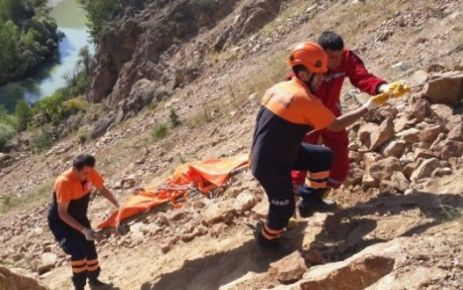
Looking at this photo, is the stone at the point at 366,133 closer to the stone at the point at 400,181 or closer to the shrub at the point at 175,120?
the stone at the point at 400,181

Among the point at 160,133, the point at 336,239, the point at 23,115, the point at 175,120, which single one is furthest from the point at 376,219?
the point at 23,115

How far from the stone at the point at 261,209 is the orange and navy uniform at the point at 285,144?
0.71 meters

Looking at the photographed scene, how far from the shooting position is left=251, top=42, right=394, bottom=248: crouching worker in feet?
13.7

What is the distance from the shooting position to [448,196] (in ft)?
15.1

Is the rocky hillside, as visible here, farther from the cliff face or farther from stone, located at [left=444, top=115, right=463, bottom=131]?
the cliff face

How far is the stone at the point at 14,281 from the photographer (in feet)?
18.0

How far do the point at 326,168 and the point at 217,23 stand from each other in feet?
49.6

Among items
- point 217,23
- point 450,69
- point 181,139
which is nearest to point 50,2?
point 217,23

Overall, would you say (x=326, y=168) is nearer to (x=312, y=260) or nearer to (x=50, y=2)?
(x=312, y=260)

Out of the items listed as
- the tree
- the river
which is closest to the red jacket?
the tree

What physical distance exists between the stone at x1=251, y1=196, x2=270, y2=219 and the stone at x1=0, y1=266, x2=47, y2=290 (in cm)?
197

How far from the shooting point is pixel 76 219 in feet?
18.5

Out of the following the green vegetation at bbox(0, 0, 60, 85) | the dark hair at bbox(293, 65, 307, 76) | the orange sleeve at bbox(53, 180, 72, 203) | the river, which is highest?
the dark hair at bbox(293, 65, 307, 76)

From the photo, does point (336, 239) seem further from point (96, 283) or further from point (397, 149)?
point (96, 283)
